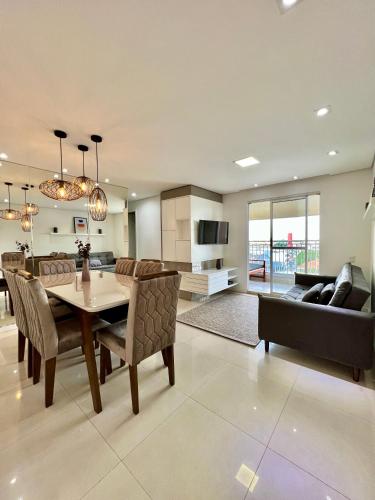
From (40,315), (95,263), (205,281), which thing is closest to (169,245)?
(205,281)

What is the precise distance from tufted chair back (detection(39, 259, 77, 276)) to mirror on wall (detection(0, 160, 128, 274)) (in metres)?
0.92

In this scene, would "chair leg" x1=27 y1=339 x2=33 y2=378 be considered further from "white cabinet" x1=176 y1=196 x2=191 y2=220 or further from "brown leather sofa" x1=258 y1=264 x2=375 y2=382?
"white cabinet" x1=176 y1=196 x2=191 y2=220

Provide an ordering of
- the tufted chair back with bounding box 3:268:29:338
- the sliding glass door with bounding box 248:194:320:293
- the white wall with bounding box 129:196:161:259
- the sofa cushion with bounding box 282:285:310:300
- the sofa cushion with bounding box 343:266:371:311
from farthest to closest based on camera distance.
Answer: the white wall with bounding box 129:196:161:259 → the sliding glass door with bounding box 248:194:320:293 → the sofa cushion with bounding box 282:285:310:300 → the sofa cushion with bounding box 343:266:371:311 → the tufted chair back with bounding box 3:268:29:338

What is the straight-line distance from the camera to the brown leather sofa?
1.86 metres

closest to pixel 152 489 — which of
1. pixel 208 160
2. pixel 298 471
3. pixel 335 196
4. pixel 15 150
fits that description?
pixel 298 471

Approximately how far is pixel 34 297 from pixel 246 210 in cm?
458

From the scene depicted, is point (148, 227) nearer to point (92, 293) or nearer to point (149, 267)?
point (149, 267)

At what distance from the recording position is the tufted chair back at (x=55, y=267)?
9.68 feet

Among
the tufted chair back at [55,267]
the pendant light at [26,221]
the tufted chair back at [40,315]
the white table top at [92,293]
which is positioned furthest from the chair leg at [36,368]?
the pendant light at [26,221]

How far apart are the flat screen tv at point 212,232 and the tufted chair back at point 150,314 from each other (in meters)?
2.93

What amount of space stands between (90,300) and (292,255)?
4352 mm

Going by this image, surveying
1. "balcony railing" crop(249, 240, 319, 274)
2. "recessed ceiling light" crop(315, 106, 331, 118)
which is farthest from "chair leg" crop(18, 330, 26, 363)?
"balcony railing" crop(249, 240, 319, 274)

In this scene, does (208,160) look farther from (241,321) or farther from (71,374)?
(71,374)

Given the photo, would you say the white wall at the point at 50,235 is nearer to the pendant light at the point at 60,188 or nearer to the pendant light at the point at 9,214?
the pendant light at the point at 9,214
